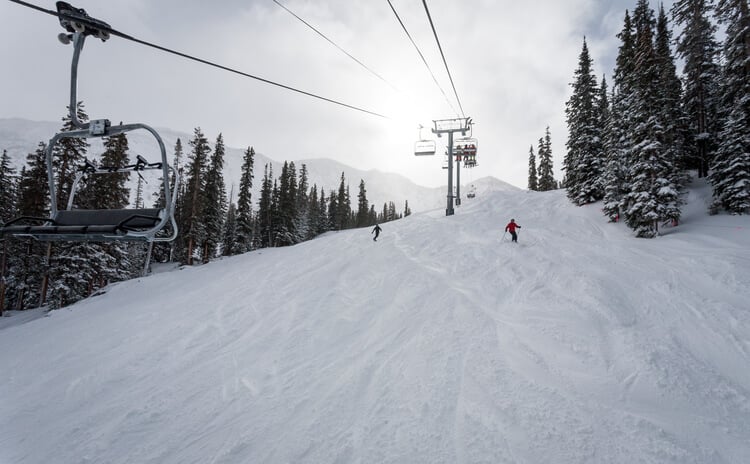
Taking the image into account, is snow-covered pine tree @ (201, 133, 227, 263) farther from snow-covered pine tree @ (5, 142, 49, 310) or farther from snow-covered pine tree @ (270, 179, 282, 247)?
snow-covered pine tree @ (5, 142, 49, 310)

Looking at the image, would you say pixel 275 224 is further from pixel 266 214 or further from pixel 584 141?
pixel 584 141

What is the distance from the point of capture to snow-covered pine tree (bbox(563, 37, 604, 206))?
2614cm

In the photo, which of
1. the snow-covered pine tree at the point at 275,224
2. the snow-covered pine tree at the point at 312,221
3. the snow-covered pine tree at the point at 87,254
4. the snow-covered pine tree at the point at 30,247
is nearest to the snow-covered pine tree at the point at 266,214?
the snow-covered pine tree at the point at 275,224

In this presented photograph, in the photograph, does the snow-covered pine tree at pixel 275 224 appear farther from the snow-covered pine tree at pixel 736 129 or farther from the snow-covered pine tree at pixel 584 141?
the snow-covered pine tree at pixel 736 129

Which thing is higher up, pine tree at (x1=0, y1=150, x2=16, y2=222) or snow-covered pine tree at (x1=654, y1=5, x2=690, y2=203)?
snow-covered pine tree at (x1=654, y1=5, x2=690, y2=203)

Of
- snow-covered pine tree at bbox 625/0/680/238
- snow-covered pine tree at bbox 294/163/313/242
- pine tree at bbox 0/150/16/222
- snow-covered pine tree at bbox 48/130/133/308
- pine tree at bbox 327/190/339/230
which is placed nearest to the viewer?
snow-covered pine tree at bbox 625/0/680/238

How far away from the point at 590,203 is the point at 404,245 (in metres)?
19.8

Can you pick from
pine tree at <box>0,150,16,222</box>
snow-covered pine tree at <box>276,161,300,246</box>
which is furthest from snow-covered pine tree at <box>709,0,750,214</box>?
pine tree at <box>0,150,16,222</box>

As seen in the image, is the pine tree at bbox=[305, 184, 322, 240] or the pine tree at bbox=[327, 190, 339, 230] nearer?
the pine tree at bbox=[305, 184, 322, 240]

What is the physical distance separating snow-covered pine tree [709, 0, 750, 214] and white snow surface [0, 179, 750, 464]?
17.3 feet

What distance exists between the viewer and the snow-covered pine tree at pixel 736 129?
16844 mm

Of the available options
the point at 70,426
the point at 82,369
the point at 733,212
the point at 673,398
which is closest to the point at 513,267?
the point at 673,398

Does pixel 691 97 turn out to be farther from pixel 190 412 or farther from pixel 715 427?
pixel 190 412

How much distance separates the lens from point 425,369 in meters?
6.30
